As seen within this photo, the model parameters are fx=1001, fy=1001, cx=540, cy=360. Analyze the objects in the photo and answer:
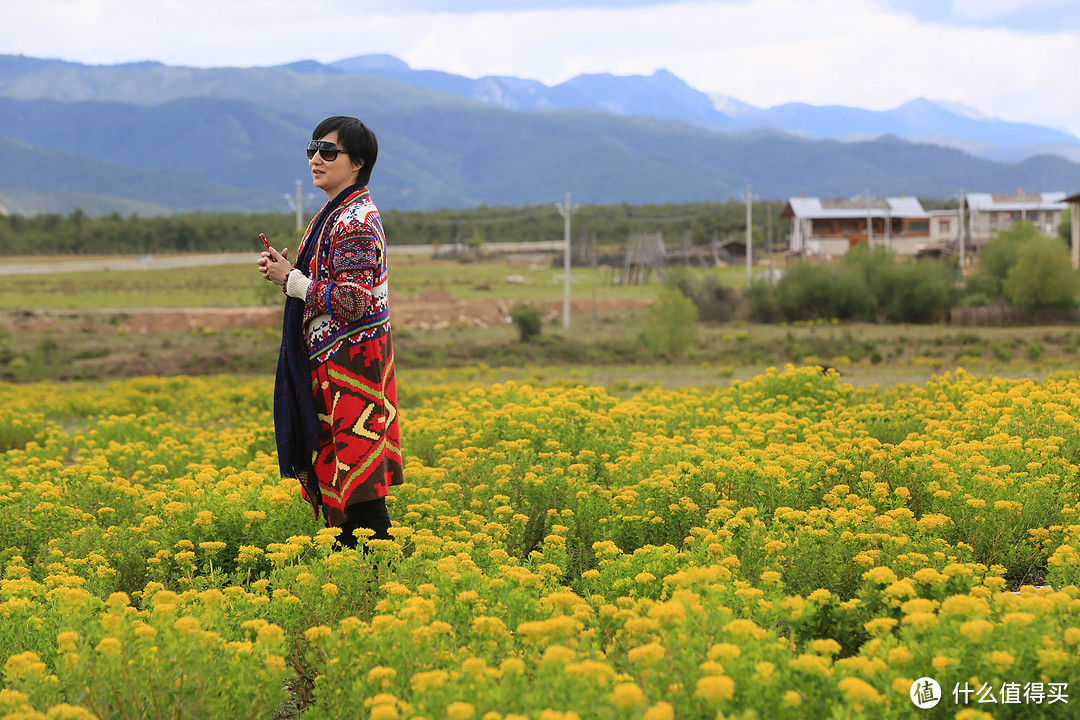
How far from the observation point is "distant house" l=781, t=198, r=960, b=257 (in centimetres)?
6531

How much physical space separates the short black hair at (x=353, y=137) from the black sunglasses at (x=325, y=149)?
35 mm

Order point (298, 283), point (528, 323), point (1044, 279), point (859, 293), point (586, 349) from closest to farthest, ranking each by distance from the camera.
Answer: point (298, 283)
point (586, 349)
point (528, 323)
point (1044, 279)
point (859, 293)

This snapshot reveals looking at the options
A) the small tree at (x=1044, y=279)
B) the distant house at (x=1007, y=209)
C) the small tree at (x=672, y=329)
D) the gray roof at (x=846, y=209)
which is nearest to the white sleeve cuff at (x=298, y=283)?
the small tree at (x=672, y=329)

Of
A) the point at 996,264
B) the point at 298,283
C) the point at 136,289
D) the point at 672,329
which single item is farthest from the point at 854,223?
the point at 298,283

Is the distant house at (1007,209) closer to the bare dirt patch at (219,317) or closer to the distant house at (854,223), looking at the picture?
the distant house at (854,223)

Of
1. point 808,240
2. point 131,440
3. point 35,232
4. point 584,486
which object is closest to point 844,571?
point 584,486

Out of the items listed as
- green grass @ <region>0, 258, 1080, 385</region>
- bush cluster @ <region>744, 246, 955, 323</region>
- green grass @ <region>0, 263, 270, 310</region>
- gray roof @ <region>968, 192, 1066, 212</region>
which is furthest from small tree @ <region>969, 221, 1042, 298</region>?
gray roof @ <region>968, 192, 1066, 212</region>

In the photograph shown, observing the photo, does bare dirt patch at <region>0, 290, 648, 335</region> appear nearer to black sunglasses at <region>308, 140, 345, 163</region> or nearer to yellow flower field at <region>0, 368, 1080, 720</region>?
yellow flower field at <region>0, 368, 1080, 720</region>

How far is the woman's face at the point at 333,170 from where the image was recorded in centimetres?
433

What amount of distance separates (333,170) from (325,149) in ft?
0.32

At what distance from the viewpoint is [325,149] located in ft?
14.1

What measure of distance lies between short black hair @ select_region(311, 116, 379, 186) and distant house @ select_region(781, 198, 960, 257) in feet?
201

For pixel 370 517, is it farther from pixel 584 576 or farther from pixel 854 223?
pixel 854 223

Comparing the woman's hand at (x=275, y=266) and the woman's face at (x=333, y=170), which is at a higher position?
the woman's face at (x=333, y=170)
